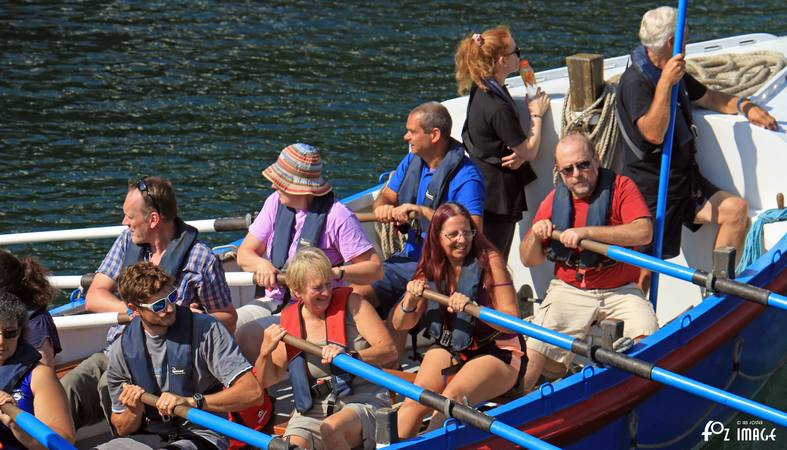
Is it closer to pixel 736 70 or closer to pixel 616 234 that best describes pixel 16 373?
pixel 616 234

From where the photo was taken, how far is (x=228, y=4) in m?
18.6

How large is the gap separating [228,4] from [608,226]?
1291 centimetres

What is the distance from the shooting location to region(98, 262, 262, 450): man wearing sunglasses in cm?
567

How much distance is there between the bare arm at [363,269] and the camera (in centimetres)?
655

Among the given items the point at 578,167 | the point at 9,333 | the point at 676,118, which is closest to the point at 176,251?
the point at 9,333

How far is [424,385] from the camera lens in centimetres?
626

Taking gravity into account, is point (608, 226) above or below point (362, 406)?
above

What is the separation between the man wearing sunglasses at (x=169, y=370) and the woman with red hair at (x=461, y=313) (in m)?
0.93

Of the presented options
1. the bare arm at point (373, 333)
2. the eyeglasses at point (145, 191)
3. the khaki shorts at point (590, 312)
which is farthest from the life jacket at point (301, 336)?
the khaki shorts at point (590, 312)

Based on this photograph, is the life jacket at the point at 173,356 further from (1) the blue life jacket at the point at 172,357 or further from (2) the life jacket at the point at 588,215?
(2) the life jacket at the point at 588,215

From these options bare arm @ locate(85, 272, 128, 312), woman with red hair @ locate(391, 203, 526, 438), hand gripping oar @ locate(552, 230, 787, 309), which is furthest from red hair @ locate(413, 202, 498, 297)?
bare arm @ locate(85, 272, 128, 312)

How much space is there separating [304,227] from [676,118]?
96.6 inches

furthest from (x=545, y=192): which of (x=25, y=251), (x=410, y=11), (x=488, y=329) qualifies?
(x=410, y=11)

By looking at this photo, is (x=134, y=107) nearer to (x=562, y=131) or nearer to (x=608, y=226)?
(x=562, y=131)
